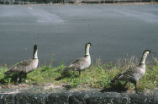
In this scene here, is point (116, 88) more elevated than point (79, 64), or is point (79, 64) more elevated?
point (79, 64)

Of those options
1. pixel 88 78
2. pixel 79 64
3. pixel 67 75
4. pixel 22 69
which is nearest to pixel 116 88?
pixel 88 78

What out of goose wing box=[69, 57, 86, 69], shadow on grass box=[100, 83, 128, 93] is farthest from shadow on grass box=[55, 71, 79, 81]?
shadow on grass box=[100, 83, 128, 93]

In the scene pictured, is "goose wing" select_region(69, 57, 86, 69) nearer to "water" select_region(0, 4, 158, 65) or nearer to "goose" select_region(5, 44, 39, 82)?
"goose" select_region(5, 44, 39, 82)

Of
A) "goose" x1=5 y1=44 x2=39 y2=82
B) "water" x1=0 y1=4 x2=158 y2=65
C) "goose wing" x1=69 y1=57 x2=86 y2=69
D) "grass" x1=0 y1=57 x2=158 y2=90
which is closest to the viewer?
"grass" x1=0 y1=57 x2=158 y2=90

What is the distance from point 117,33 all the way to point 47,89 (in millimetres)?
18936

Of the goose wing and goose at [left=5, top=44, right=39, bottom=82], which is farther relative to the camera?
the goose wing

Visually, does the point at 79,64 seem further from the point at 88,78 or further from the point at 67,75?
the point at 67,75

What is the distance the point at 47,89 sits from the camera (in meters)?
10.4

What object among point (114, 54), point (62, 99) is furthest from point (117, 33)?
point (62, 99)

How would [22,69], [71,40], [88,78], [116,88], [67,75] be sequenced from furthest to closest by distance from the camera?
[71,40], [67,75], [88,78], [22,69], [116,88]

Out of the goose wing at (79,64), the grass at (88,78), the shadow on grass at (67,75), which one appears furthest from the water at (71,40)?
the goose wing at (79,64)

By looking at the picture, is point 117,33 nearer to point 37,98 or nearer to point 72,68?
point 72,68

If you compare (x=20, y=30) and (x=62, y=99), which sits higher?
(x=62, y=99)

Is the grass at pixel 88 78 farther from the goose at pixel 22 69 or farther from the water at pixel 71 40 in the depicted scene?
the water at pixel 71 40
